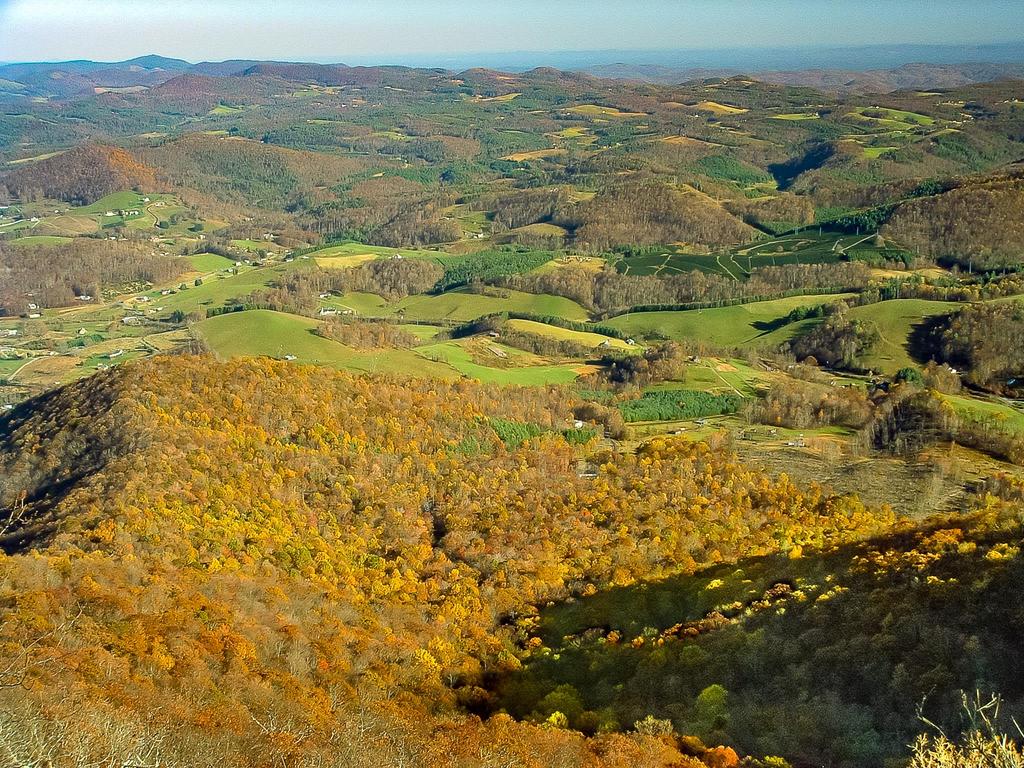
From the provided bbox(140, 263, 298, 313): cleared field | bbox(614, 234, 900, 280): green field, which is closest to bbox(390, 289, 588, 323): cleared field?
bbox(614, 234, 900, 280): green field

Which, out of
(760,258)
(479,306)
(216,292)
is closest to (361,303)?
(479,306)

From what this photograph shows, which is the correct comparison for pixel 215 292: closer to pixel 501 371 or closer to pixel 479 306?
pixel 479 306

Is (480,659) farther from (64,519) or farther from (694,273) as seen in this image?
(694,273)

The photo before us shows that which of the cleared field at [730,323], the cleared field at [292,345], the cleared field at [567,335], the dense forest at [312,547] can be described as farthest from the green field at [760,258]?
the dense forest at [312,547]

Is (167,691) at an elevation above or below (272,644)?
above

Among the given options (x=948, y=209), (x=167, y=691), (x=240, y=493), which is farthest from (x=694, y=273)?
(x=167, y=691)

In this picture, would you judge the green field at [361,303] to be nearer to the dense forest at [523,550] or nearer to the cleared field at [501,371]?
the dense forest at [523,550]
